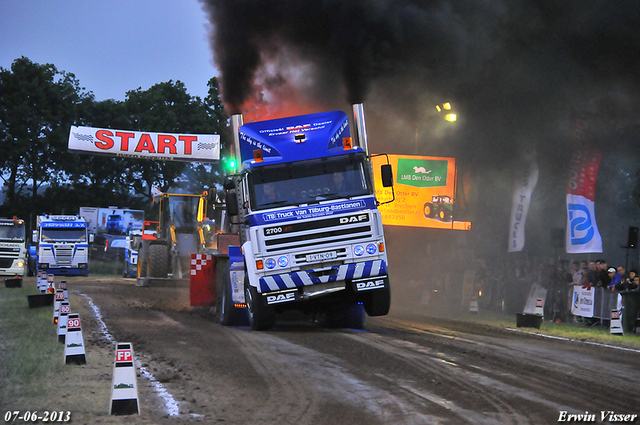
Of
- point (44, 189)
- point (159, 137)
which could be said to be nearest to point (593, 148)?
point (159, 137)

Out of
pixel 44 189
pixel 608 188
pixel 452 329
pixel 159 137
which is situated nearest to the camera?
pixel 452 329

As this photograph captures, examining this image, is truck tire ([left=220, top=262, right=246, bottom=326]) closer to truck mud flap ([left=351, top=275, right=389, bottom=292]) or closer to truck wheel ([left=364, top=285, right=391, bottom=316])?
truck wheel ([left=364, top=285, right=391, bottom=316])

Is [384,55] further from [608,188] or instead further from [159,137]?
[608,188]

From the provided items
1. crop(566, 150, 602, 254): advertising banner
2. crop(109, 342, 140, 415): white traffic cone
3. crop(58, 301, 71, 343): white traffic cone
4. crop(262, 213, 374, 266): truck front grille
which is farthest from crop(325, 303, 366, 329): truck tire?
crop(566, 150, 602, 254): advertising banner

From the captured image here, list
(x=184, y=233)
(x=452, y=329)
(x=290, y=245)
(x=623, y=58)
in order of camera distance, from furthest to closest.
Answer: (x=184, y=233)
(x=623, y=58)
(x=452, y=329)
(x=290, y=245)

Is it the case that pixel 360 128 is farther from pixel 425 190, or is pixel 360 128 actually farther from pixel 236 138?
pixel 425 190

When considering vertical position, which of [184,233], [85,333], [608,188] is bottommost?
[85,333]

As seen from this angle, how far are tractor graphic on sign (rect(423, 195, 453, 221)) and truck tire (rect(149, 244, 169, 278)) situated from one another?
33.7 ft

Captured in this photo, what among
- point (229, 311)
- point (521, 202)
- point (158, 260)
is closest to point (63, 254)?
point (158, 260)

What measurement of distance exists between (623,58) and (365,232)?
42.2 ft

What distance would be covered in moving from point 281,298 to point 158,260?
14.5m

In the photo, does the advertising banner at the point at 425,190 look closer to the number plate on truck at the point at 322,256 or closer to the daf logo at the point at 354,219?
the daf logo at the point at 354,219

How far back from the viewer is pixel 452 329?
14781mm

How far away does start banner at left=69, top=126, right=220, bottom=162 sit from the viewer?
27109 mm
